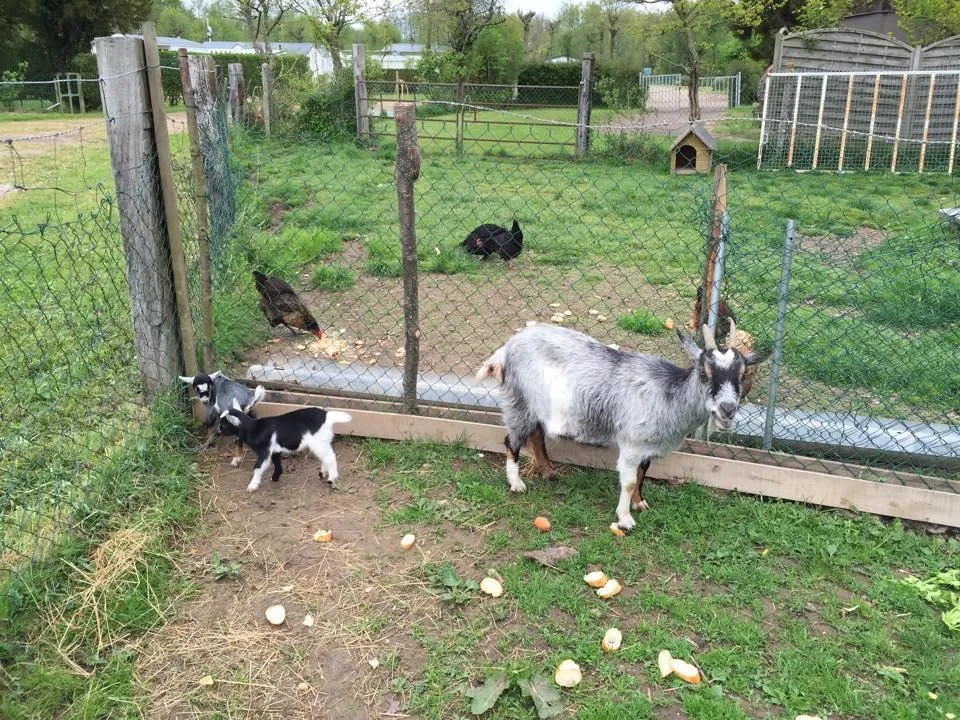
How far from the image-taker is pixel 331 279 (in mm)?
6910

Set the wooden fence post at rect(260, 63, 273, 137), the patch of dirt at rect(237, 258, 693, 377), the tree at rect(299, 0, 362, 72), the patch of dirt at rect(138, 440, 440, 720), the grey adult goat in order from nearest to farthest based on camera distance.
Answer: the patch of dirt at rect(138, 440, 440, 720) → the grey adult goat → the patch of dirt at rect(237, 258, 693, 377) → the wooden fence post at rect(260, 63, 273, 137) → the tree at rect(299, 0, 362, 72)

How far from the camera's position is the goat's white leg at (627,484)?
351 centimetres

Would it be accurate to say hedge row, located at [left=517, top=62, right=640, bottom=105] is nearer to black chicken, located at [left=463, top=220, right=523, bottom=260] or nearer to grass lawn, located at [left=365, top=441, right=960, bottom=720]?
black chicken, located at [left=463, top=220, right=523, bottom=260]

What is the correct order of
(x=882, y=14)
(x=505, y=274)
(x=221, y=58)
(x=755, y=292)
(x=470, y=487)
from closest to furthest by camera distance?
(x=470, y=487)
(x=755, y=292)
(x=505, y=274)
(x=882, y=14)
(x=221, y=58)

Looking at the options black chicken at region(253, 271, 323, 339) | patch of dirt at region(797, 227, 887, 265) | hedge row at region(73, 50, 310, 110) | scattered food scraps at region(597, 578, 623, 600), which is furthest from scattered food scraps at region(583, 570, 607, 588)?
hedge row at region(73, 50, 310, 110)

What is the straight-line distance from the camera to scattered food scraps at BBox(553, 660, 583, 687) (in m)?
2.63

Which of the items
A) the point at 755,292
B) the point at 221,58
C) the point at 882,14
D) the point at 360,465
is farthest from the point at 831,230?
the point at 221,58

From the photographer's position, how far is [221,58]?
3133 centimetres

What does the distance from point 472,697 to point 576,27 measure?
6245 centimetres

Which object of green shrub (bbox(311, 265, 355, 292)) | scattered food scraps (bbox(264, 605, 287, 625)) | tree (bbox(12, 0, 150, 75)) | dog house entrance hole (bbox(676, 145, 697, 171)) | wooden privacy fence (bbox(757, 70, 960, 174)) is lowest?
scattered food scraps (bbox(264, 605, 287, 625))

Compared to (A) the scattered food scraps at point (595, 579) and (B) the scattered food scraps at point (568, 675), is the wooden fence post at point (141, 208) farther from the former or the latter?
(B) the scattered food scraps at point (568, 675)

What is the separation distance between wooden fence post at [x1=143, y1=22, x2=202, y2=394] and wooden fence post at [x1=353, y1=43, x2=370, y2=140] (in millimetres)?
12119

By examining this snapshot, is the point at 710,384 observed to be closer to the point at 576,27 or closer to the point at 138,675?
the point at 138,675

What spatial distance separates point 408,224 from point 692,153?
1060 centimetres
